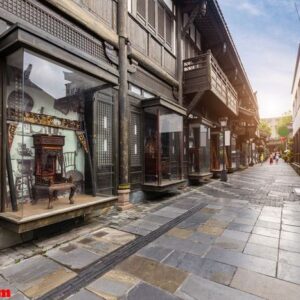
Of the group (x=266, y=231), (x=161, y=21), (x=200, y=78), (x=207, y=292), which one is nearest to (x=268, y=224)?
(x=266, y=231)

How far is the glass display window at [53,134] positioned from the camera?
149 inches

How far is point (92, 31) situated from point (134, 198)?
4538 mm

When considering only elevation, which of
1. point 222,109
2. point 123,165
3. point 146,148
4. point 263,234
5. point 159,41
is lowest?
point 263,234

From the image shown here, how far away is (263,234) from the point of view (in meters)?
4.15

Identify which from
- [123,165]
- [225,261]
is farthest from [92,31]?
[225,261]

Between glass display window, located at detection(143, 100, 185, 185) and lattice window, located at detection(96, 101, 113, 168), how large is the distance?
159cm

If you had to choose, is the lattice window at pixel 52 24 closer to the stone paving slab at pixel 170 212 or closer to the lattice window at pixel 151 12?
the lattice window at pixel 151 12

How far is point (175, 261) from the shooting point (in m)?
3.14

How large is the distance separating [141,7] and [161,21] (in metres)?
1.36

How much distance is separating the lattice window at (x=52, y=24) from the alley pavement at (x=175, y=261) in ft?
12.6

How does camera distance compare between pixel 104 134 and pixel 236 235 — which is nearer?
pixel 236 235

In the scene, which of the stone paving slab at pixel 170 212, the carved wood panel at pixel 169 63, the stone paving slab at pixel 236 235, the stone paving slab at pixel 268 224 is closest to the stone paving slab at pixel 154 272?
the stone paving slab at pixel 236 235

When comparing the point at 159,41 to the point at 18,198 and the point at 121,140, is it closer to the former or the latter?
the point at 121,140

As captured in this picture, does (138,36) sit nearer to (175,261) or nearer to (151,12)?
(151,12)
